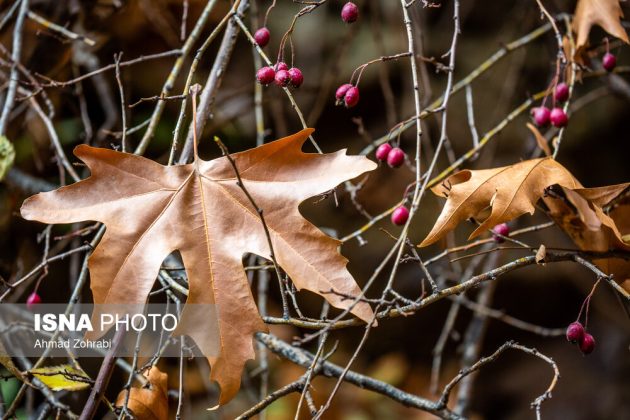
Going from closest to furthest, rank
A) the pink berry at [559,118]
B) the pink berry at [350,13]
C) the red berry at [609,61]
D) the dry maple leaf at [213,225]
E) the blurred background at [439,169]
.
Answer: the dry maple leaf at [213,225] → the pink berry at [350,13] → the pink berry at [559,118] → the red berry at [609,61] → the blurred background at [439,169]

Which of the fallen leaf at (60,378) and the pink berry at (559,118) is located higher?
the pink berry at (559,118)

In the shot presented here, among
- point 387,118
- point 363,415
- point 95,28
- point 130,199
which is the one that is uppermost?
point 95,28

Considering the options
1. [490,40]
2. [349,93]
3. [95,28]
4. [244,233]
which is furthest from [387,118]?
[244,233]

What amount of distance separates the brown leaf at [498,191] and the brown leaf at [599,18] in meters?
0.40

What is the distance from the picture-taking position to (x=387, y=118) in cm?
240

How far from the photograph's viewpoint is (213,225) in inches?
37.3

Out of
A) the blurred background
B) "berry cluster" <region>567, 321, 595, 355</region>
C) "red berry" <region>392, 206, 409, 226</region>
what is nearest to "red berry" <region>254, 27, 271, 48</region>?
"red berry" <region>392, 206, 409, 226</region>

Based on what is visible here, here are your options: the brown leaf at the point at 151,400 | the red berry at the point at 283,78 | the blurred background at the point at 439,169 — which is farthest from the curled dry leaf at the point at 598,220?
the blurred background at the point at 439,169

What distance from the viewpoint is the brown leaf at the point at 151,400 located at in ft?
3.43

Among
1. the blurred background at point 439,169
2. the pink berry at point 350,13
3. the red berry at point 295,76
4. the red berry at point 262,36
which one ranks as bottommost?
the blurred background at point 439,169

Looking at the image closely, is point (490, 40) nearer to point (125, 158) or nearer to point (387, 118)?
point (387, 118)

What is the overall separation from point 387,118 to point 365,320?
1670 mm

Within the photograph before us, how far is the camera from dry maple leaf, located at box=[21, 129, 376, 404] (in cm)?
87

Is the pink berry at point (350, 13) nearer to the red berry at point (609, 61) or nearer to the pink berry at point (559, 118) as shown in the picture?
the pink berry at point (559, 118)
